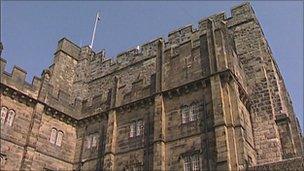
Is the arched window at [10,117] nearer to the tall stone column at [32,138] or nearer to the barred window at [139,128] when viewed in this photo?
the tall stone column at [32,138]

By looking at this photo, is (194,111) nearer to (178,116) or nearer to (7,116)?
(178,116)

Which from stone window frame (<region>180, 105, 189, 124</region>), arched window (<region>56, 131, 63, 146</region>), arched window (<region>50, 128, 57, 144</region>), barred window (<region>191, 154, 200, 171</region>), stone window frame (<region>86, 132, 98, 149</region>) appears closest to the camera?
barred window (<region>191, 154, 200, 171</region>)

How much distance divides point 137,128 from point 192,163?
512 cm

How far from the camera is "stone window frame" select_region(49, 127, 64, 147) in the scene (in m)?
25.1

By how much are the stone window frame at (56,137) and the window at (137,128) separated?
5.36 meters

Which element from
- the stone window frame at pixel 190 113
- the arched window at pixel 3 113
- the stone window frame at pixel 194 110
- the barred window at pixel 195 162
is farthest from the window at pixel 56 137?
the barred window at pixel 195 162

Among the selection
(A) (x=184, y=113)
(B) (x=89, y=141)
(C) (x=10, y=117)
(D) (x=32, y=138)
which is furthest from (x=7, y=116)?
(A) (x=184, y=113)

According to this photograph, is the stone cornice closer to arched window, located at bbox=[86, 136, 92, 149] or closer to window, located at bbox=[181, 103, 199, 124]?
window, located at bbox=[181, 103, 199, 124]

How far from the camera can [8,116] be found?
75.7 feet

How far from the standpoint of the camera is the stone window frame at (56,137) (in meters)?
25.1

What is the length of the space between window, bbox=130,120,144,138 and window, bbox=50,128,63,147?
5.36 meters

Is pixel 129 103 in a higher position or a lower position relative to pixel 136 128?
higher

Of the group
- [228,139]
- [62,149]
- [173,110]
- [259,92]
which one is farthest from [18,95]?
[259,92]

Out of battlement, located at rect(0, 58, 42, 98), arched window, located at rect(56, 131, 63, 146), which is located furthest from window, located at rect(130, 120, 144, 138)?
battlement, located at rect(0, 58, 42, 98)
